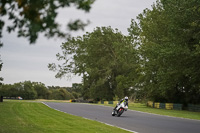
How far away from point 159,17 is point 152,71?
8.24m

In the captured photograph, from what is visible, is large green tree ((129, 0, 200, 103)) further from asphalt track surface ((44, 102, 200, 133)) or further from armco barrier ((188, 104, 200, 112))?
asphalt track surface ((44, 102, 200, 133))

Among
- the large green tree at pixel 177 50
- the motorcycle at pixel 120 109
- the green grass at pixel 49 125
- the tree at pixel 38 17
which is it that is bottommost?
the green grass at pixel 49 125

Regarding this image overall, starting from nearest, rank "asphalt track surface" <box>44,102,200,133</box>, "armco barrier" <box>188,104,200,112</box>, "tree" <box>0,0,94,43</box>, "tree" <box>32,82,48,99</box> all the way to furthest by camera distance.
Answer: "tree" <box>0,0,94,43</box>
"asphalt track surface" <box>44,102,200,133</box>
"armco barrier" <box>188,104,200,112</box>
"tree" <box>32,82,48,99</box>

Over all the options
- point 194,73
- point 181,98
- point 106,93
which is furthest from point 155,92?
point 106,93

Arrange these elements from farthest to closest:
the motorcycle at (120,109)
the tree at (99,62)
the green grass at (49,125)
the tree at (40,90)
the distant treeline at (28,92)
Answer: the tree at (40,90) → the distant treeline at (28,92) → the tree at (99,62) → the motorcycle at (120,109) → the green grass at (49,125)

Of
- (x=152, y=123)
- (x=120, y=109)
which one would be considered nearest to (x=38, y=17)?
(x=152, y=123)

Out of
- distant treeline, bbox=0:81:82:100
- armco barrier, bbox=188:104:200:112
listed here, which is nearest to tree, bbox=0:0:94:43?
armco barrier, bbox=188:104:200:112

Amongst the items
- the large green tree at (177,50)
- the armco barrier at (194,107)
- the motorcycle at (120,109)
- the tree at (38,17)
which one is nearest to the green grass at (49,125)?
the motorcycle at (120,109)

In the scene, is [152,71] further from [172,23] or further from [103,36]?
[103,36]

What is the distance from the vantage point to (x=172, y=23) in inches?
1328

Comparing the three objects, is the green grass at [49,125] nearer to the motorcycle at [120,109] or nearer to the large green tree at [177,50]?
the motorcycle at [120,109]

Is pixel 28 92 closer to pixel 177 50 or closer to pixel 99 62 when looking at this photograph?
pixel 99 62

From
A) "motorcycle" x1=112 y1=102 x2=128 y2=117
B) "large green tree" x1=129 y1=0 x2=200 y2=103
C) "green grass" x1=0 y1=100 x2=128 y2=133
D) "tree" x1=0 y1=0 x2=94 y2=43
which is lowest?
"green grass" x1=0 y1=100 x2=128 y2=133

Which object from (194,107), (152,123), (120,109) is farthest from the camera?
(194,107)
